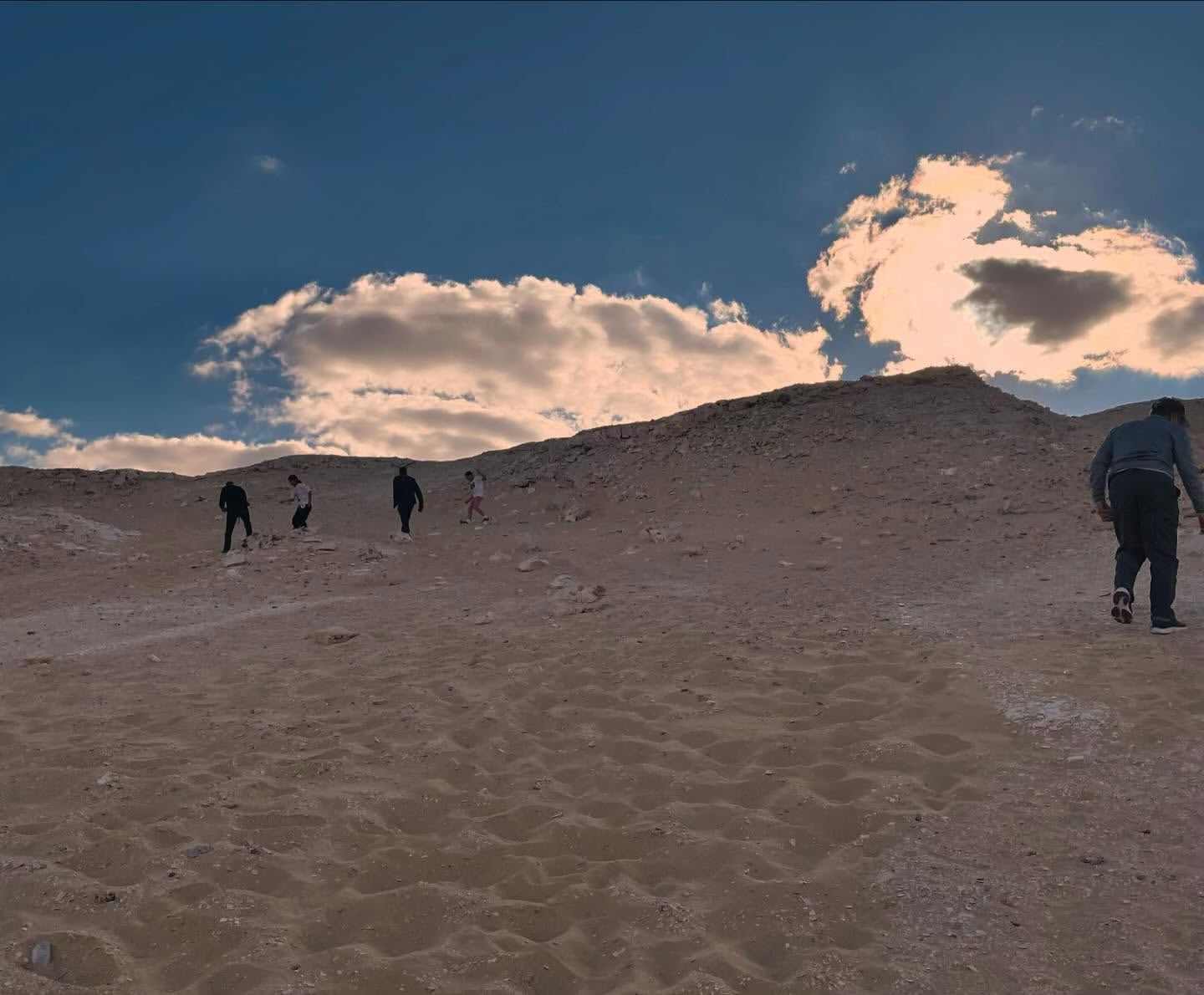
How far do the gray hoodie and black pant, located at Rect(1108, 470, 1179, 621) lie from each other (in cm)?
9

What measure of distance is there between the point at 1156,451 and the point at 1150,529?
0.66 metres

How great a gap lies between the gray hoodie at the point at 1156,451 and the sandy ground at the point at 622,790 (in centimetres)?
119

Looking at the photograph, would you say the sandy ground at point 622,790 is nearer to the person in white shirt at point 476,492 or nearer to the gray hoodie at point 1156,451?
the gray hoodie at point 1156,451

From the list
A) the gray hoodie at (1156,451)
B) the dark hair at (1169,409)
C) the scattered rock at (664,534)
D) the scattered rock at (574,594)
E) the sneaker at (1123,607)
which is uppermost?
the dark hair at (1169,409)

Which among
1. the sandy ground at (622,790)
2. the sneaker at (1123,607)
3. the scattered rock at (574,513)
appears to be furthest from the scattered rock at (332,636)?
the scattered rock at (574,513)

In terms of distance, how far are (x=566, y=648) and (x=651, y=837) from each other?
3562 millimetres

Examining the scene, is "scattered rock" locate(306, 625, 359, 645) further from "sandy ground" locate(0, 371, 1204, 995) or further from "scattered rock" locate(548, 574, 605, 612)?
"scattered rock" locate(548, 574, 605, 612)

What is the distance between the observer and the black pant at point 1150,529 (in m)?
6.81

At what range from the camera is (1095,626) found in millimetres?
7234

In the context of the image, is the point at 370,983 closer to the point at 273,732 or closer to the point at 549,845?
the point at 549,845

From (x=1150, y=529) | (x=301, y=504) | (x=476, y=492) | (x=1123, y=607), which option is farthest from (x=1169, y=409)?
(x=301, y=504)

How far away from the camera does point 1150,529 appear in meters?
7.01

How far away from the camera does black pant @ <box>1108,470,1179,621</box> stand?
6.81m

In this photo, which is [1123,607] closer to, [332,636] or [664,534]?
[332,636]
